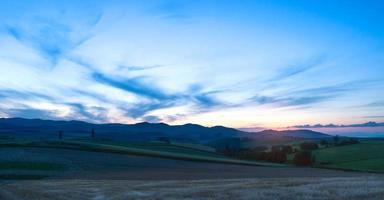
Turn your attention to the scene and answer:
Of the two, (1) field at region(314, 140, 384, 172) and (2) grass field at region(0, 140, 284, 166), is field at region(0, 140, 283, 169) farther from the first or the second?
(1) field at region(314, 140, 384, 172)

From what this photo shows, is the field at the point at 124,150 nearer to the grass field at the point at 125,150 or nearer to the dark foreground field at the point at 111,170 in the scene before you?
the grass field at the point at 125,150

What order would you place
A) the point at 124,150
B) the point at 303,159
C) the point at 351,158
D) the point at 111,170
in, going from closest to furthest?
the point at 111,170
the point at 124,150
the point at 303,159
the point at 351,158

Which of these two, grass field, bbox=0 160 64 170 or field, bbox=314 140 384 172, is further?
field, bbox=314 140 384 172

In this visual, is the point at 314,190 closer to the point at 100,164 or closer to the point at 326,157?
the point at 100,164

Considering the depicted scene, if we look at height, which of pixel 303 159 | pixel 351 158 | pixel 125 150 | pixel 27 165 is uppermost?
pixel 125 150

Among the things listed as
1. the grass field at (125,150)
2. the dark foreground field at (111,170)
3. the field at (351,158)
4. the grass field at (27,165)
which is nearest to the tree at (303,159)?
the field at (351,158)

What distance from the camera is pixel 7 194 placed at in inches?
1186

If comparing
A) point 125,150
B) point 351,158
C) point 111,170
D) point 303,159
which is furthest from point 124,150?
point 351,158

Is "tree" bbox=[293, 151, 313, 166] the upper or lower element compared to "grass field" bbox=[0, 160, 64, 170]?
lower

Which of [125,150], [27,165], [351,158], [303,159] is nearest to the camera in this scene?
[27,165]

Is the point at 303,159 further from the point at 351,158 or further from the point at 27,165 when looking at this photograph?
the point at 27,165

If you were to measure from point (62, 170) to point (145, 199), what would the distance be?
34433 mm

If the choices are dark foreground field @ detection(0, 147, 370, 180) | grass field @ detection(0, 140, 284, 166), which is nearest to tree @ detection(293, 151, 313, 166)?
grass field @ detection(0, 140, 284, 166)

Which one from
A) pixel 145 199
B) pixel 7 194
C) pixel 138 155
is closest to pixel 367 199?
pixel 145 199
